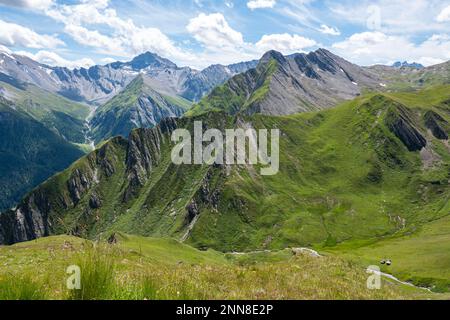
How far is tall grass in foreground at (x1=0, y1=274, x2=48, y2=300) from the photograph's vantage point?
917 centimetres

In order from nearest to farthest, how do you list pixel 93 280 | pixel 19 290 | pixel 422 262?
pixel 19 290 → pixel 93 280 → pixel 422 262

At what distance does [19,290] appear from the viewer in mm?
9188

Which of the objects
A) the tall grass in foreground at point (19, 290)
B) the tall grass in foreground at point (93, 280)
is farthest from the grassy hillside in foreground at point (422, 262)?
the tall grass in foreground at point (19, 290)

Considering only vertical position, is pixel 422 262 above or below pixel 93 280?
below

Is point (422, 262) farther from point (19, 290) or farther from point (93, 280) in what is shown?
point (19, 290)

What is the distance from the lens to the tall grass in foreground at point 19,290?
917 cm

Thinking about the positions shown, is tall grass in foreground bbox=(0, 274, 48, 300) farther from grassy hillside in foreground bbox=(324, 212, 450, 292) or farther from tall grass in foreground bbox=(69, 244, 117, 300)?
grassy hillside in foreground bbox=(324, 212, 450, 292)

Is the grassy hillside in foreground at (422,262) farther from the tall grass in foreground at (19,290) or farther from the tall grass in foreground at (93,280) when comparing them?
the tall grass in foreground at (19,290)

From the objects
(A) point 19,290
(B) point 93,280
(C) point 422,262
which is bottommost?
(C) point 422,262

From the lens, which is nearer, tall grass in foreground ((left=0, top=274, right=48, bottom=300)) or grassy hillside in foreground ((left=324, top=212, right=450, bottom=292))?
tall grass in foreground ((left=0, top=274, right=48, bottom=300))

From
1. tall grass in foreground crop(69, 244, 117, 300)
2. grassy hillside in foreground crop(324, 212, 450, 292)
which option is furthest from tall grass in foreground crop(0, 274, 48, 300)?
grassy hillside in foreground crop(324, 212, 450, 292)

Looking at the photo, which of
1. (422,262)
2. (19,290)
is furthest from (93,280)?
(422,262)
